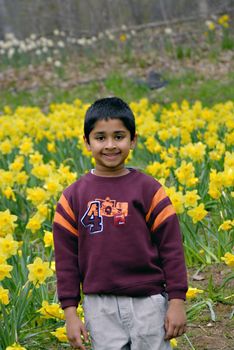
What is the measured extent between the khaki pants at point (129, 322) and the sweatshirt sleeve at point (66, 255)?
110mm

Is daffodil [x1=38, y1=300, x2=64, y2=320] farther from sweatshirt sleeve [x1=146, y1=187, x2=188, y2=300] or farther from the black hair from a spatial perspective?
the black hair

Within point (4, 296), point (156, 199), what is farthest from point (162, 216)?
point (4, 296)

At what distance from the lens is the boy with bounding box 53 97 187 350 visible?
237 centimetres

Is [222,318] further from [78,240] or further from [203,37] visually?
[203,37]

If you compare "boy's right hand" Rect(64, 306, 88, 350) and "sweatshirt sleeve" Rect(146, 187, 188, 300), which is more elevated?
"sweatshirt sleeve" Rect(146, 187, 188, 300)

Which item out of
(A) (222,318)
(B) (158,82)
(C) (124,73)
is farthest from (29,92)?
(A) (222,318)

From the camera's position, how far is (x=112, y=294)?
240 centimetres

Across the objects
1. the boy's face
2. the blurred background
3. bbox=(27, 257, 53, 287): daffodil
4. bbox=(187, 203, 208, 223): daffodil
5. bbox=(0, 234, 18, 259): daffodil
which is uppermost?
the blurred background

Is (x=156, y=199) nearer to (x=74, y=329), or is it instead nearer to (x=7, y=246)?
(x=74, y=329)

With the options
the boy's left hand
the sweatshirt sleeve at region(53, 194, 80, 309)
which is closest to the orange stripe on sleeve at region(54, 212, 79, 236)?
the sweatshirt sleeve at region(53, 194, 80, 309)

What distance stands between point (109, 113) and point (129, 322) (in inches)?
28.6

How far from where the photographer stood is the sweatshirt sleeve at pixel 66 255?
8.04 feet

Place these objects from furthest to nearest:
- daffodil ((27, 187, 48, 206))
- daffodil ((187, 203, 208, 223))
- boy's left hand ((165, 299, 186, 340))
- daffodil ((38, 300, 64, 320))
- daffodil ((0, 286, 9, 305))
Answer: daffodil ((27, 187, 48, 206)) → daffodil ((187, 203, 208, 223)) → daffodil ((38, 300, 64, 320)) → daffodil ((0, 286, 9, 305)) → boy's left hand ((165, 299, 186, 340))

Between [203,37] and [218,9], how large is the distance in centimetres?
144
